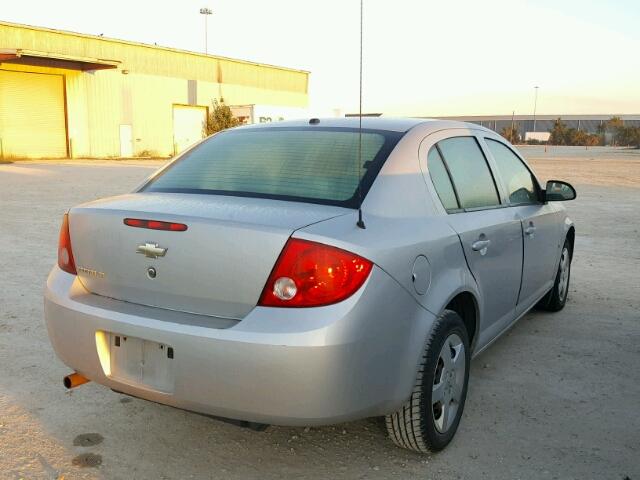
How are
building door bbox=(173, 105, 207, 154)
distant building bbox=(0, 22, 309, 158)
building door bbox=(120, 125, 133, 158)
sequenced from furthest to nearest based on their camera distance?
building door bbox=(173, 105, 207, 154), building door bbox=(120, 125, 133, 158), distant building bbox=(0, 22, 309, 158)

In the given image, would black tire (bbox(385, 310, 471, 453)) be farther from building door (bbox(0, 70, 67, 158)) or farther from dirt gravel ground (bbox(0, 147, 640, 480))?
building door (bbox(0, 70, 67, 158))

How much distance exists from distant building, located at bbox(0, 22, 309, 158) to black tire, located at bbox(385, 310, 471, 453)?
3249 cm

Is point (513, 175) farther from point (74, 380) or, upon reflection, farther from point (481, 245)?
point (74, 380)

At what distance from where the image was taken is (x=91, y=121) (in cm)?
3641

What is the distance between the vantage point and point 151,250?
2.50m

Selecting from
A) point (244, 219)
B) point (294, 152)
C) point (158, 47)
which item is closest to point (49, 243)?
point (294, 152)

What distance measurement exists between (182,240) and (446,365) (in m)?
1.36

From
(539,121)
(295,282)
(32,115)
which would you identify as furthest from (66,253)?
(539,121)

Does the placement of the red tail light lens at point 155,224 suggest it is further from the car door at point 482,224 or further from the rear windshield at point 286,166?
the car door at point 482,224

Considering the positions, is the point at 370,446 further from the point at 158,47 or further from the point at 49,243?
the point at 158,47

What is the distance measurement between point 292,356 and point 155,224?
0.80 metres

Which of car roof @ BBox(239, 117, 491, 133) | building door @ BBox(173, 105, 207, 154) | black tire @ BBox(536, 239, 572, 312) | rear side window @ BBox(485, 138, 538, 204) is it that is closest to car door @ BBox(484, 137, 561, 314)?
rear side window @ BBox(485, 138, 538, 204)

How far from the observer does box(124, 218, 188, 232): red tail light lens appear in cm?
245

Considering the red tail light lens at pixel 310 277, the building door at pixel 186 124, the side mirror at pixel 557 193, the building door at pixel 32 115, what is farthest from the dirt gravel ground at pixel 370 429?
the building door at pixel 186 124
